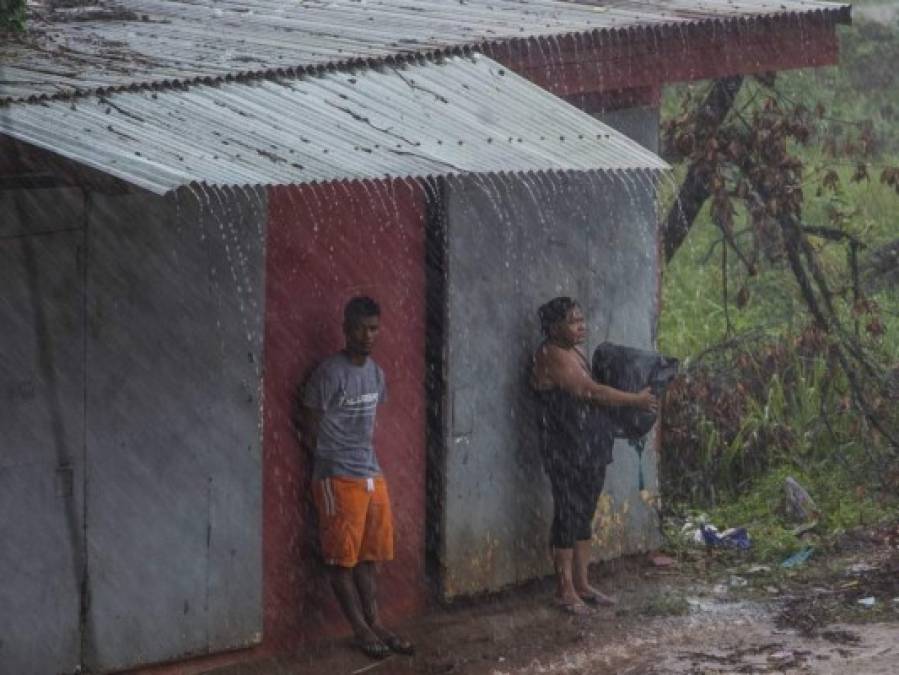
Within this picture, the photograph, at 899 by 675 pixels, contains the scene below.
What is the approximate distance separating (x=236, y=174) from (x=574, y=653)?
3.54m

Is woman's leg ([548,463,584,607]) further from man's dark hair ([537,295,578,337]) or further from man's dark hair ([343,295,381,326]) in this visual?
man's dark hair ([343,295,381,326])

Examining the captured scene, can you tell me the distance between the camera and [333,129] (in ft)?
22.7

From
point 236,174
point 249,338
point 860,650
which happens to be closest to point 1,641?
point 249,338

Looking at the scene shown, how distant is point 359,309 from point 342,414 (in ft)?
1.55

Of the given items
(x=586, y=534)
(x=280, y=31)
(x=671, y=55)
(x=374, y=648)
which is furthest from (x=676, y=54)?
(x=374, y=648)

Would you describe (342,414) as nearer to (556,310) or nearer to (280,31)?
(556,310)

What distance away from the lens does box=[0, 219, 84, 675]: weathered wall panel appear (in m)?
6.97

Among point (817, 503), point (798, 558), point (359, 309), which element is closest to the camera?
point (359, 309)

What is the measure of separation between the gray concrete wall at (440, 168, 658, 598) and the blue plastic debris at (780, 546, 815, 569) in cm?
103

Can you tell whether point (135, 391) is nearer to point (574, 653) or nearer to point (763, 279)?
point (574, 653)

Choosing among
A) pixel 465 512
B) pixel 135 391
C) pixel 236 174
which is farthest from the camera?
pixel 465 512

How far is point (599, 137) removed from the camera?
25.2 feet

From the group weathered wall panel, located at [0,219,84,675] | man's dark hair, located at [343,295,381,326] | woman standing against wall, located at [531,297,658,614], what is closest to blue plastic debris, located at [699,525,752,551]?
woman standing against wall, located at [531,297,658,614]

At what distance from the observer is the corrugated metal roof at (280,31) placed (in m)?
7.46
